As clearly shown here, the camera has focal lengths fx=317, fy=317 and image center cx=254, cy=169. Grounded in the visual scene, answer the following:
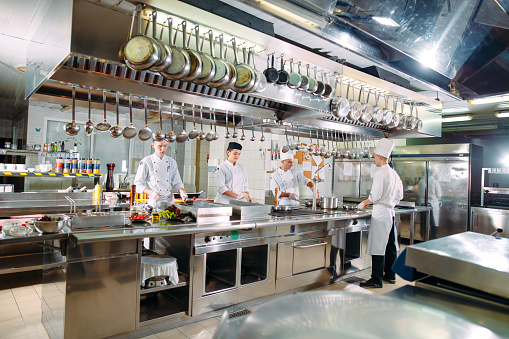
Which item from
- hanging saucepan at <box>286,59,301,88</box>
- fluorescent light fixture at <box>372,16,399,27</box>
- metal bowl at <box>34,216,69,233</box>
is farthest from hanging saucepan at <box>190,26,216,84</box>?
metal bowl at <box>34,216,69,233</box>

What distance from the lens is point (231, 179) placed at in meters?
4.83

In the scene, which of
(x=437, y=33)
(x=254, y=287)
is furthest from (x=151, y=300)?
(x=437, y=33)

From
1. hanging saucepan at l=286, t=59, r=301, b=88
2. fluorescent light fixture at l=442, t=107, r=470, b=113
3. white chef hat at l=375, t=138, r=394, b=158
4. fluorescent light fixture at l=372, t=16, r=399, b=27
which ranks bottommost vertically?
white chef hat at l=375, t=138, r=394, b=158

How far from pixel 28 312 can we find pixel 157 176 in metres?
1.99

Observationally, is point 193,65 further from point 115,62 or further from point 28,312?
point 28,312

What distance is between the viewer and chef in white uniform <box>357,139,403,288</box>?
163 inches

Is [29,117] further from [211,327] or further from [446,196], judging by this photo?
[446,196]

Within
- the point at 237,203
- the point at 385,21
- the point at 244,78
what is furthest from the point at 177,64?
the point at 237,203

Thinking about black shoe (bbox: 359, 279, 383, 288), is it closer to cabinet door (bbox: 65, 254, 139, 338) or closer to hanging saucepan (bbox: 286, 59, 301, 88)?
hanging saucepan (bbox: 286, 59, 301, 88)

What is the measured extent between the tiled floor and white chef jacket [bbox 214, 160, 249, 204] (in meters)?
1.88

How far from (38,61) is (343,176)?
696 cm

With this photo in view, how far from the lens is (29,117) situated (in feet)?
23.2

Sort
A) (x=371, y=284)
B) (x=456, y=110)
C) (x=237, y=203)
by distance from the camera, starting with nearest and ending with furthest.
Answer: (x=237, y=203), (x=371, y=284), (x=456, y=110)

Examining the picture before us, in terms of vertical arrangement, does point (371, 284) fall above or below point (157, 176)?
below
